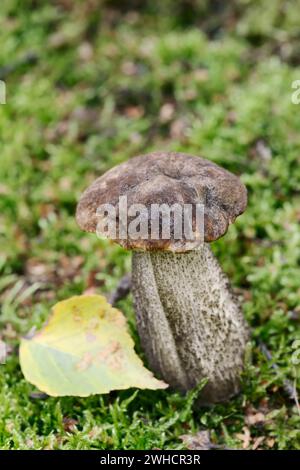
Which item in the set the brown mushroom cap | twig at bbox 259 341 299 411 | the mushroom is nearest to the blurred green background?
twig at bbox 259 341 299 411

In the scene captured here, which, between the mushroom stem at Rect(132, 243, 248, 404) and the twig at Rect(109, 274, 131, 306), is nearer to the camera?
the mushroom stem at Rect(132, 243, 248, 404)

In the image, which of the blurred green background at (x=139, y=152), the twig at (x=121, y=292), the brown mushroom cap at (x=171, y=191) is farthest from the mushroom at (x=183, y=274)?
the twig at (x=121, y=292)

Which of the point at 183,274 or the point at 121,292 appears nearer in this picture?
the point at 183,274

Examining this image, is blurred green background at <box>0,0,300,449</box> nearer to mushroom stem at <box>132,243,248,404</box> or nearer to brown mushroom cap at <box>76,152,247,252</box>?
mushroom stem at <box>132,243,248,404</box>

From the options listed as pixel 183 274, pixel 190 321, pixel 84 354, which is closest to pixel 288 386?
pixel 190 321

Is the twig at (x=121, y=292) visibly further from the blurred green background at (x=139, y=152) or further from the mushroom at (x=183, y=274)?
the mushroom at (x=183, y=274)

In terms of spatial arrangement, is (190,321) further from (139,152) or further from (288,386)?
(139,152)

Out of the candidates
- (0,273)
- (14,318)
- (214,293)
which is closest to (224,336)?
(214,293)
